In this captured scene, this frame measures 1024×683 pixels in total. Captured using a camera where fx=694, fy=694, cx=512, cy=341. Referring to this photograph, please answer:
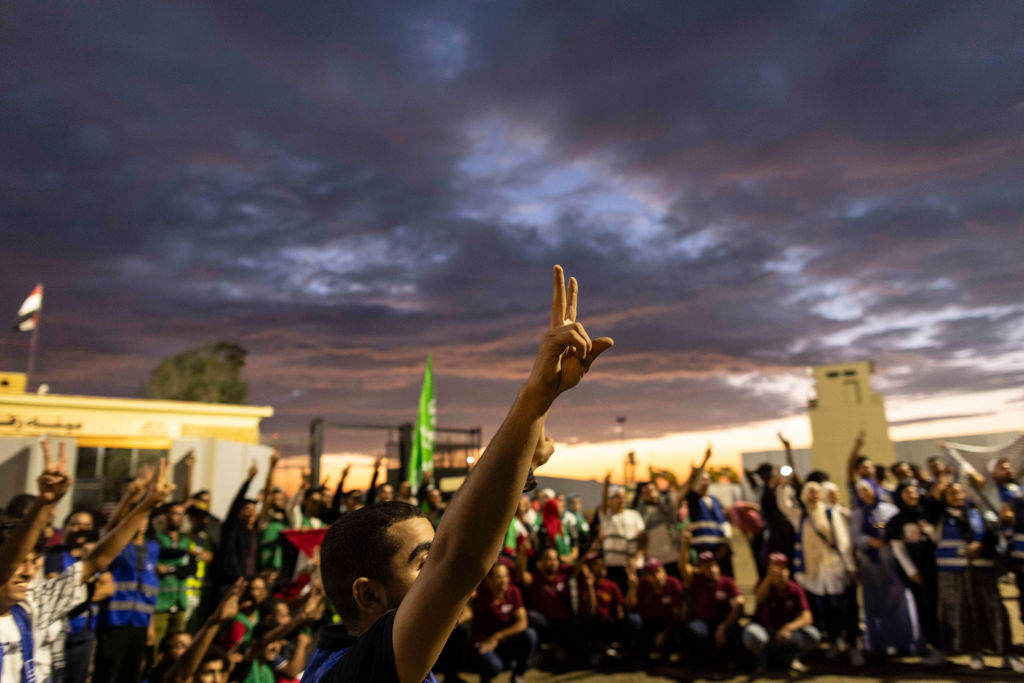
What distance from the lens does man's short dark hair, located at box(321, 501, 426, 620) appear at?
1590 millimetres

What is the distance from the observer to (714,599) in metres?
8.26

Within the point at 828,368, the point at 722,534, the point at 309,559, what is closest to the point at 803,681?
the point at 722,534

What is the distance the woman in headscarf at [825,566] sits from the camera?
26.9ft

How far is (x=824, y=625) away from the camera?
8312 millimetres

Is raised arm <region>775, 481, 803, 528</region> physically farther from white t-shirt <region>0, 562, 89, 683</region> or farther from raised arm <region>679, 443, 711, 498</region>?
white t-shirt <region>0, 562, 89, 683</region>

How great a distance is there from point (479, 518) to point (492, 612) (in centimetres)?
720

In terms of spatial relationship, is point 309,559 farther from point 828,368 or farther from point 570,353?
point 828,368

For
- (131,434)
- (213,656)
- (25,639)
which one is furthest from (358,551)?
(131,434)

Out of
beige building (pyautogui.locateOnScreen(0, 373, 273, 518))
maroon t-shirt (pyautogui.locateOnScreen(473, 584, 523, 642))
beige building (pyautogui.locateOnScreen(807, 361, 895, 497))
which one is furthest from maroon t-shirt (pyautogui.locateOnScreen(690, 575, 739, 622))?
beige building (pyautogui.locateOnScreen(807, 361, 895, 497))

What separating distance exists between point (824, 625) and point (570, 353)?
8.60 meters

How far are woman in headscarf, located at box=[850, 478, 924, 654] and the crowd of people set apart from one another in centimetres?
2

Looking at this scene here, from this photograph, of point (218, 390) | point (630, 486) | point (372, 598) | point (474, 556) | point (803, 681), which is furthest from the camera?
point (218, 390)

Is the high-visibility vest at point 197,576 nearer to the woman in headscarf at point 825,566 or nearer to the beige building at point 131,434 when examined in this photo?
the woman in headscarf at point 825,566

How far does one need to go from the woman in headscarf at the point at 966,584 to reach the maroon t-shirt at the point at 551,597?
4319mm
